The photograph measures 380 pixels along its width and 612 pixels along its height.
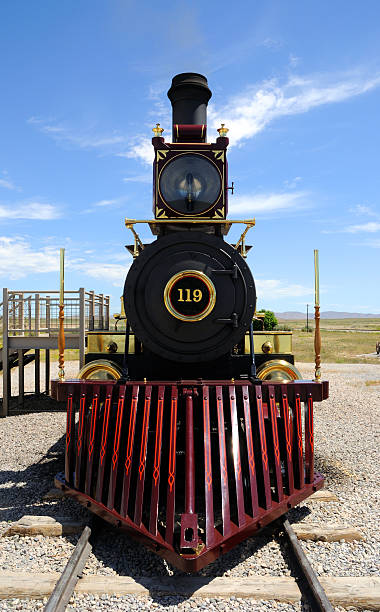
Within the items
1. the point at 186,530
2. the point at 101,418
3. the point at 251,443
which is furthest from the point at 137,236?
the point at 186,530

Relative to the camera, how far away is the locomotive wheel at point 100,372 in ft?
18.7

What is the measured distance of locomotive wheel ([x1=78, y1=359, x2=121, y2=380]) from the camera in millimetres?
5691

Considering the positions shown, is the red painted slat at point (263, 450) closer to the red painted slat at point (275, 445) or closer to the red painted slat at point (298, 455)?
the red painted slat at point (275, 445)

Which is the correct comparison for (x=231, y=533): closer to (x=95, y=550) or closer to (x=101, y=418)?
(x=95, y=550)

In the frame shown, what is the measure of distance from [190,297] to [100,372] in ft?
5.34

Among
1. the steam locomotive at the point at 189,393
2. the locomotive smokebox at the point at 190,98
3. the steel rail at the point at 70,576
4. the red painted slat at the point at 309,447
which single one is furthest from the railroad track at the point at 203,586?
the locomotive smokebox at the point at 190,98

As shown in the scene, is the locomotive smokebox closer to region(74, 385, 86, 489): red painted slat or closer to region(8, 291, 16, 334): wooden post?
region(74, 385, 86, 489): red painted slat

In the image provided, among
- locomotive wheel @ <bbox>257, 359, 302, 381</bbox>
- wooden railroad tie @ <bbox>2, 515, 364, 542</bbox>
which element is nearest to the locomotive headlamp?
locomotive wheel @ <bbox>257, 359, 302, 381</bbox>

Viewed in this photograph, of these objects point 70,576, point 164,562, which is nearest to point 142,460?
point 164,562

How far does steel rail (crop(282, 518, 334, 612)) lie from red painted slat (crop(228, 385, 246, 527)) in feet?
1.67

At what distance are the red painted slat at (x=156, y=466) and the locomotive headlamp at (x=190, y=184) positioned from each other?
7.56ft

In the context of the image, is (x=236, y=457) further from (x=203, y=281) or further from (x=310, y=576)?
(x=203, y=281)

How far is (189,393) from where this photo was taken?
4.66 metres

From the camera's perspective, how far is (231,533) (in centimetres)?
378
